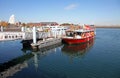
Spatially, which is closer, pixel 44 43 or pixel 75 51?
pixel 75 51

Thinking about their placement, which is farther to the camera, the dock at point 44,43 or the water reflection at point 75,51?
the dock at point 44,43

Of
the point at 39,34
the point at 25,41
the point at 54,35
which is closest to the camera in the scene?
the point at 25,41

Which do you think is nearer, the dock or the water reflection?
the water reflection

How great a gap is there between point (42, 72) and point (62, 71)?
95.2 inches

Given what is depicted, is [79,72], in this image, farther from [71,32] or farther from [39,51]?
[71,32]

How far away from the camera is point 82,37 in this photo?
44.6m

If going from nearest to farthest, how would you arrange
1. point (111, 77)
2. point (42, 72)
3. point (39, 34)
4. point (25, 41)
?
point (111, 77) → point (42, 72) → point (25, 41) → point (39, 34)

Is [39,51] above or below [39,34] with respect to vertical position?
below

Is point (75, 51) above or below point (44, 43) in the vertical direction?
below

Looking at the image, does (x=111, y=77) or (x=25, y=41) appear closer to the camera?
(x=111, y=77)

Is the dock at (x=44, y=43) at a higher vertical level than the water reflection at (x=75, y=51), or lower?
higher

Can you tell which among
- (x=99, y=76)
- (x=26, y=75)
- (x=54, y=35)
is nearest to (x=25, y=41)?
(x=54, y=35)

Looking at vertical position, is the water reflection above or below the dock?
below

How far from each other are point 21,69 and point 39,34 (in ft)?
67.5
